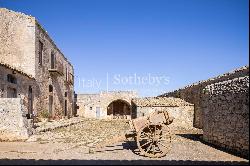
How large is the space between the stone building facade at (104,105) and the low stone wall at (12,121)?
2448 centimetres

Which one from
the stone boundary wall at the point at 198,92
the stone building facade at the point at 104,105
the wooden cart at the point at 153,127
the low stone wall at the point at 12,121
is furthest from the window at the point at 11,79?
the stone building facade at the point at 104,105

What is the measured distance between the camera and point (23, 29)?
17953 mm

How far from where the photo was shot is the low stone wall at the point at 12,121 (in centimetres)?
1025

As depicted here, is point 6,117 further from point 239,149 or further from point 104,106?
point 104,106

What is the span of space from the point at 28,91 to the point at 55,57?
7.79m

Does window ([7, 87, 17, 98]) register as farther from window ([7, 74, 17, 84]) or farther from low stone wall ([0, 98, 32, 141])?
low stone wall ([0, 98, 32, 141])

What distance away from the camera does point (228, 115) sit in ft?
28.1

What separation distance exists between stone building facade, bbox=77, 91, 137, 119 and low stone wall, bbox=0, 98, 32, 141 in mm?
24482

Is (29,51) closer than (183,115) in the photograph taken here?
Yes

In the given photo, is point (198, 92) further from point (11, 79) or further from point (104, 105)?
point (104, 105)

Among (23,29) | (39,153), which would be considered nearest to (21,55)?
(23,29)

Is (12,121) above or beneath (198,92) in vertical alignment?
beneath

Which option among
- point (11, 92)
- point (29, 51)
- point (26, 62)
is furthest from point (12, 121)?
point (29, 51)

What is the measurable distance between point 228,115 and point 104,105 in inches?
1085
